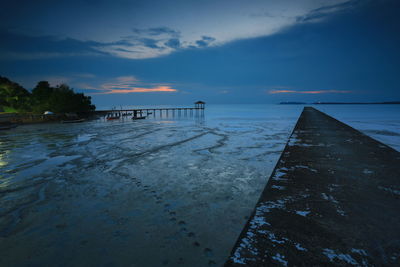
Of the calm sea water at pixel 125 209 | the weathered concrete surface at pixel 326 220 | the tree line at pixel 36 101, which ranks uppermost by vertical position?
the tree line at pixel 36 101

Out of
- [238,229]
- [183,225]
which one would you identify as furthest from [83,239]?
[238,229]

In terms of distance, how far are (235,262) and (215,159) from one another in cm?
740

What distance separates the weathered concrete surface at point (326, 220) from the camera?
2465 mm

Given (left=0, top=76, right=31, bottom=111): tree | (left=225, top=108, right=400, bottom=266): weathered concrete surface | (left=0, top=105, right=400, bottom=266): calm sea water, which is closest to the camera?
(left=225, top=108, right=400, bottom=266): weathered concrete surface

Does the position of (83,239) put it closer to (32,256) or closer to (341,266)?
(32,256)

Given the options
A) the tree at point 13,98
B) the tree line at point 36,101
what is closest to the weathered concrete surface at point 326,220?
the tree line at point 36,101

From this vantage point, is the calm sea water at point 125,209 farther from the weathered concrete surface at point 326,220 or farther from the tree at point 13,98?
the tree at point 13,98

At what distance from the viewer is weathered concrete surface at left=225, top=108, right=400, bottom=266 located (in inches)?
97.0

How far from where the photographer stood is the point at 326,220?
325 centimetres

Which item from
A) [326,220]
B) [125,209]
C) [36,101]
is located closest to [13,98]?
[36,101]

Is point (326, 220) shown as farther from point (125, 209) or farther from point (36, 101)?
point (36, 101)

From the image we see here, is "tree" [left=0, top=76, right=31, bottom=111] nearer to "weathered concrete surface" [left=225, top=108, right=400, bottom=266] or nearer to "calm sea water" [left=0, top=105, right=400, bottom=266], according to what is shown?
"calm sea water" [left=0, top=105, right=400, bottom=266]

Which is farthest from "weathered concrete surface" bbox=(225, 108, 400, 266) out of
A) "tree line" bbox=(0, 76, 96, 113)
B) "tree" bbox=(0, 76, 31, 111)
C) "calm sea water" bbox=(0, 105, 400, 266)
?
"tree" bbox=(0, 76, 31, 111)

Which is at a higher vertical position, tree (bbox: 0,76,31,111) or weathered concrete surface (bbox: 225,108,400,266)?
tree (bbox: 0,76,31,111)
